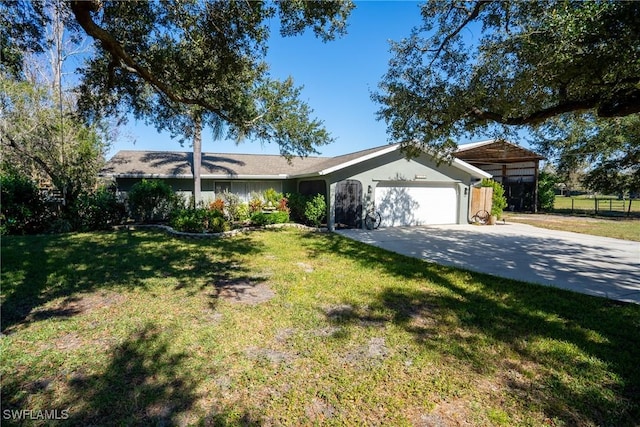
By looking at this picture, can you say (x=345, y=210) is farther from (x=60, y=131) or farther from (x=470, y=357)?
(x=60, y=131)

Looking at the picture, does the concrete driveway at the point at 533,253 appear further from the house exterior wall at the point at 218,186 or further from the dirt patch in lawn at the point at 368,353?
the house exterior wall at the point at 218,186

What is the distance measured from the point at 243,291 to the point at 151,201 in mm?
10832

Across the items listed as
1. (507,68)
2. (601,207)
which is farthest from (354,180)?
(601,207)

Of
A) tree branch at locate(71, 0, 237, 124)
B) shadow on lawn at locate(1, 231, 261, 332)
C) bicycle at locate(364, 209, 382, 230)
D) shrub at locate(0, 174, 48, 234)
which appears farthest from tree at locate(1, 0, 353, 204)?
shrub at locate(0, 174, 48, 234)

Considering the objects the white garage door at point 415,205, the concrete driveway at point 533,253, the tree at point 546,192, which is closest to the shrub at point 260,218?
the concrete driveway at point 533,253

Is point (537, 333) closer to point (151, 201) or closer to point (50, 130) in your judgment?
point (151, 201)

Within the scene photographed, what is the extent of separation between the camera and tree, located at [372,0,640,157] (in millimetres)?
4668

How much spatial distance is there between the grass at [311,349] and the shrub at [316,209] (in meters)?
6.81

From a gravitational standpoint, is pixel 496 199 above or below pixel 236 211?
above

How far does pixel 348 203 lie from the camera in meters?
13.7

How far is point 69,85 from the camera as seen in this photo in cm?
1545

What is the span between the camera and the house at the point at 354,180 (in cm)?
1363

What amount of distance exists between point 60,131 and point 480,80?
17.0 meters

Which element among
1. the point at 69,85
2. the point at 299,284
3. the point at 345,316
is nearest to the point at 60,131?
the point at 69,85
